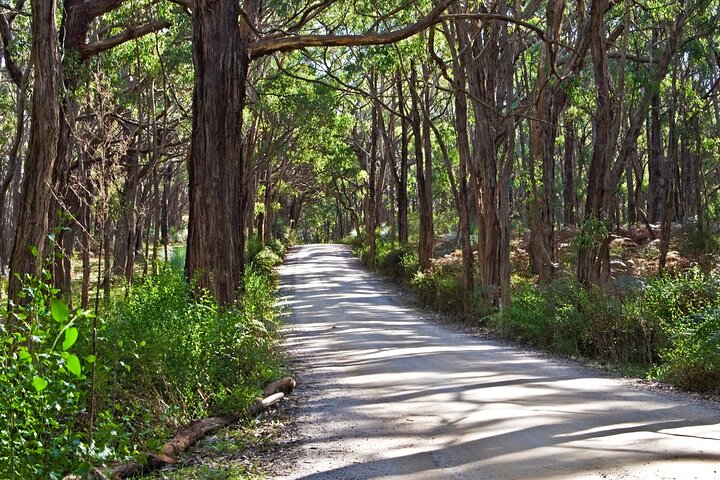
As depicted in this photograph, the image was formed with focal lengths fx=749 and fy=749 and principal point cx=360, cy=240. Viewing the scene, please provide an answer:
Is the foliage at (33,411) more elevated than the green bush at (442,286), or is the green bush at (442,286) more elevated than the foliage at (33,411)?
the foliage at (33,411)

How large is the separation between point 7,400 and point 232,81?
853cm

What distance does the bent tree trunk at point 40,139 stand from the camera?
8.34 m

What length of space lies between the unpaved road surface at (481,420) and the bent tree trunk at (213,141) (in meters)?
2.37

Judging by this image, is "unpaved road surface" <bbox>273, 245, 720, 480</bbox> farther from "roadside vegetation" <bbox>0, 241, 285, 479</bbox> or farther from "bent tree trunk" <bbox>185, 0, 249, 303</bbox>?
"bent tree trunk" <bbox>185, 0, 249, 303</bbox>

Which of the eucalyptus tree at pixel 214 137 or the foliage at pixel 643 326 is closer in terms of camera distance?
the foliage at pixel 643 326

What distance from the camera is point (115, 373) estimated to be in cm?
641

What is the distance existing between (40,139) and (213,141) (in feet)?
12.8

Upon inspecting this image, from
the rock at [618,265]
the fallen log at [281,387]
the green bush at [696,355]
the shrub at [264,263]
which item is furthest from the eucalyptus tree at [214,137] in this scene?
the shrub at [264,263]

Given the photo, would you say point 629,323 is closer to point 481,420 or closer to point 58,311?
point 481,420

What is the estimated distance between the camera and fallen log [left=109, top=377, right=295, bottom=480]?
6.11 meters

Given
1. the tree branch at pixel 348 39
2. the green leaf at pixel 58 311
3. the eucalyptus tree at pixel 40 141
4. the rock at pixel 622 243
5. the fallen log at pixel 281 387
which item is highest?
the tree branch at pixel 348 39

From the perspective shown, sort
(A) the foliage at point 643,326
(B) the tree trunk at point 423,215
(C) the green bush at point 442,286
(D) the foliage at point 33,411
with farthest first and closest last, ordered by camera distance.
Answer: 1. (B) the tree trunk at point 423,215
2. (C) the green bush at point 442,286
3. (A) the foliage at point 643,326
4. (D) the foliage at point 33,411

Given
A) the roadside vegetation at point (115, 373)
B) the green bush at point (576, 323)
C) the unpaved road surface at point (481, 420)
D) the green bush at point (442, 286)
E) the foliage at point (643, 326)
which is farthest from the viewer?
the green bush at point (442, 286)

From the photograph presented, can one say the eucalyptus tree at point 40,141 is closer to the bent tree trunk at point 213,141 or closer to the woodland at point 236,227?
the woodland at point 236,227
